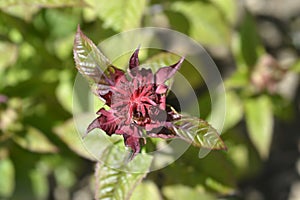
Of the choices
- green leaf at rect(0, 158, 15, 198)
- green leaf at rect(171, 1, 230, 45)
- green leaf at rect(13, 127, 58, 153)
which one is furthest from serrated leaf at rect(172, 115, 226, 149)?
green leaf at rect(0, 158, 15, 198)

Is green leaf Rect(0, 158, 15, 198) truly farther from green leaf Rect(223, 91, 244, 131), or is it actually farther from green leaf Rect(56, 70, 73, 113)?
green leaf Rect(223, 91, 244, 131)

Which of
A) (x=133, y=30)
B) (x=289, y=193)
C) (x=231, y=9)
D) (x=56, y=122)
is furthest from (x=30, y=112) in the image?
(x=289, y=193)

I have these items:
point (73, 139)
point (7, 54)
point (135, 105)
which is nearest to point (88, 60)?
point (135, 105)

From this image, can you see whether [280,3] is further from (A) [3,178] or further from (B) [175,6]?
(A) [3,178]

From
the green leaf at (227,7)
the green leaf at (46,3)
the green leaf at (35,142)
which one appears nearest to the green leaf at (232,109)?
the green leaf at (227,7)

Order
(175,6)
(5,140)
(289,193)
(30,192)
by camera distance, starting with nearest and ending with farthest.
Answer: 1. (5,140)
2. (175,6)
3. (30,192)
4. (289,193)

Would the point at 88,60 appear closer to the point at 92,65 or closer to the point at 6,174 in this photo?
the point at 92,65
